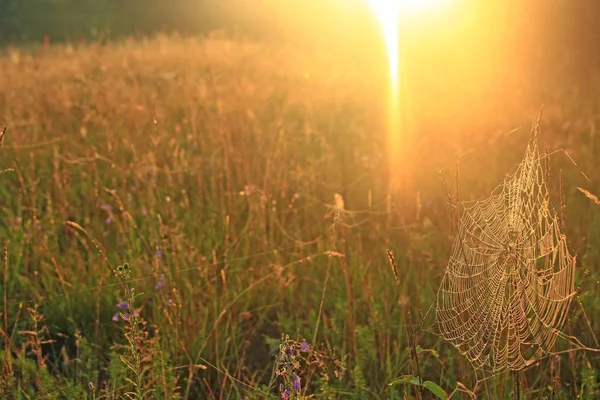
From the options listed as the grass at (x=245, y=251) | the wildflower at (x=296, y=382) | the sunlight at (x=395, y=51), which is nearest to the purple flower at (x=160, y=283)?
the grass at (x=245, y=251)

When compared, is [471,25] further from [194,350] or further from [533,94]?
[194,350]

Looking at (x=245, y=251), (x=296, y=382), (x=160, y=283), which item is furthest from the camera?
(x=245, y=251)

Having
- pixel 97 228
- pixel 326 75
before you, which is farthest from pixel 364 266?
pixel 326 75

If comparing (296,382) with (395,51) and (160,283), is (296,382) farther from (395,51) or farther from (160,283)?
(395,51)

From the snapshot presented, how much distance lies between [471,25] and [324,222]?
477cm

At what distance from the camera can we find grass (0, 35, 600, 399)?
219 cm

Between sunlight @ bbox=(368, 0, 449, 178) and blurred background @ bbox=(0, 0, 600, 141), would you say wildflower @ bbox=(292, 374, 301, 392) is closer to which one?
sunlight @ bbox=(368, 0, 449, 178)

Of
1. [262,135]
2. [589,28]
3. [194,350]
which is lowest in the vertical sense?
[194,350]

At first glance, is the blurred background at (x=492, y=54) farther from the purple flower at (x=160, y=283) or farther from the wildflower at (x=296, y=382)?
the wildflower at (x=296, y=382)

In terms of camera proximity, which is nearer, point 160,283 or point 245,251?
point 160,283

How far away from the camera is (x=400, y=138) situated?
4.79 meters

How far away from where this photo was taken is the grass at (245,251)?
2.19 metres

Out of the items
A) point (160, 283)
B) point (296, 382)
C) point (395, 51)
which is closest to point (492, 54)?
point (395, 51)

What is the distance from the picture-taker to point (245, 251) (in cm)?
293
